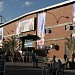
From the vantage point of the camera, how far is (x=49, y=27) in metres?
71.7

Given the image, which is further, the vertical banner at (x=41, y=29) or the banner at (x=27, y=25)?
the banner at (x=27, y=25)

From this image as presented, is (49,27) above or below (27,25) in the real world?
below

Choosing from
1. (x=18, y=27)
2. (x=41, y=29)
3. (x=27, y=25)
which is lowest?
(x=41, y=29)

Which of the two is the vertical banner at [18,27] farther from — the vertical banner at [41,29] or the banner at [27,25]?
the vertical banner at [41,29]

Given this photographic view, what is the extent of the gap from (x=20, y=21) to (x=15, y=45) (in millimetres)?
18219

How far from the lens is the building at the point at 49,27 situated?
64575 millimetres

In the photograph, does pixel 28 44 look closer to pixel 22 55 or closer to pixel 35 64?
pixel 22 55

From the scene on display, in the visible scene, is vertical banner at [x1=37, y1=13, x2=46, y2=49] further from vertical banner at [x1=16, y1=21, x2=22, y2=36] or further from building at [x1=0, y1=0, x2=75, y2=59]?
vertical banner at [x1=16, y1=21, x2=22, y2=36]

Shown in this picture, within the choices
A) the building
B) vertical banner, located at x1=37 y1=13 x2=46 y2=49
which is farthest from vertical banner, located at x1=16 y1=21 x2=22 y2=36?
vertical banner, located at x1=37 y1=13 x2=46 y2=49

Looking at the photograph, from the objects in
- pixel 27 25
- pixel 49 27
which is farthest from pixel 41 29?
pixel 27 25

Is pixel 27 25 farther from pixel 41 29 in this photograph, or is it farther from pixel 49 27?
pixel 49 27

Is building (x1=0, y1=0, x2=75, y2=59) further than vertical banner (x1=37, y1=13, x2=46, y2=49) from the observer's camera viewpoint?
No

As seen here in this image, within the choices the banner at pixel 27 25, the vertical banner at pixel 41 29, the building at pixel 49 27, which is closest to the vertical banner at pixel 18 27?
the building at pixel 49 27

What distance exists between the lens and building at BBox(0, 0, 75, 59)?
64.6 metres
